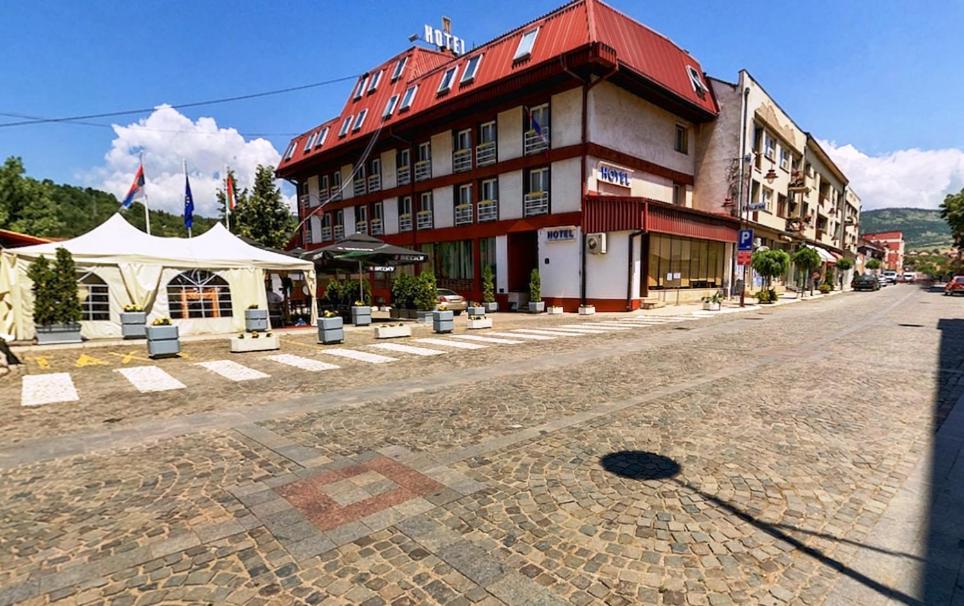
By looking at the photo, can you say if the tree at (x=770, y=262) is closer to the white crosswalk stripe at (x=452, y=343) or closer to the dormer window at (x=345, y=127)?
the white crosswalk stripe at (x=452, y=343)

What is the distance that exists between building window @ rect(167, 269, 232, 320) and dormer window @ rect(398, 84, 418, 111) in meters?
17.0

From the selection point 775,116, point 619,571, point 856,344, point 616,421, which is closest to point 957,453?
point 616,421

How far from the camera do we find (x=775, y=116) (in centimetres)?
3072

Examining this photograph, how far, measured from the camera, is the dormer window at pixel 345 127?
32.1 metres

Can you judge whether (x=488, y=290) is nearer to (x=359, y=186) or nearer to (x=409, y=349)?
(x=409, y=349)

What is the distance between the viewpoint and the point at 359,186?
32219 mm

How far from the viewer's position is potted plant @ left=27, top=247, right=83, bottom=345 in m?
11.2

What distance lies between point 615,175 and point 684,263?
6399mm

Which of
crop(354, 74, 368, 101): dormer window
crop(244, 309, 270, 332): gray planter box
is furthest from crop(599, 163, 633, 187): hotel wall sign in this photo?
crop(354, 74, 368, 101): dormer window

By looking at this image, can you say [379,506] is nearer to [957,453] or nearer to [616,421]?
[616,421]

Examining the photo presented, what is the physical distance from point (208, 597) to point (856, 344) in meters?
13.6

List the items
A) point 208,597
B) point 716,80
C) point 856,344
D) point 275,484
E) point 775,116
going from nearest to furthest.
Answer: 1. point 208,597
2. point 275,484
3. point 856,344
4. point 716,80
5. point 775,116

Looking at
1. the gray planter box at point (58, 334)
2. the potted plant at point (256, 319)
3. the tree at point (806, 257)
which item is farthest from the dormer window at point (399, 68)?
the tree at point (806, 257)

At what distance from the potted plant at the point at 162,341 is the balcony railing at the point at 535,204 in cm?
1616
